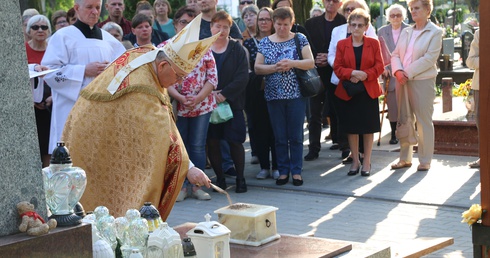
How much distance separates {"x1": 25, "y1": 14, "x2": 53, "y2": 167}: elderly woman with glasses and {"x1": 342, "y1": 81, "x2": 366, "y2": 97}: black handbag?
3094mm

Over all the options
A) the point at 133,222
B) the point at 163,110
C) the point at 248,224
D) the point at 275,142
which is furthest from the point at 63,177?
the point at 275,142

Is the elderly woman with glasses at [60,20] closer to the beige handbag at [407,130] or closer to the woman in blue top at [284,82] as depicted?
the woman in blue top at [284,82]

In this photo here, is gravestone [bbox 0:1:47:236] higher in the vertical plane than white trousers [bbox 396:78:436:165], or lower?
higher

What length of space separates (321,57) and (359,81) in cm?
102

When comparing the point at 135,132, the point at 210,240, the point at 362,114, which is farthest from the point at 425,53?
the point at 210,240

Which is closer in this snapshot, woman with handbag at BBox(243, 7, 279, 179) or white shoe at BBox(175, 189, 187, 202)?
white shoe at BBox(175, 189, 187, 202)

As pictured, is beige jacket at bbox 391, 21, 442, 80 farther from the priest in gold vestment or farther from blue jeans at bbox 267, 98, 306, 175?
the priest in gold vestment

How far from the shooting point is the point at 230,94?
9430 millimetres

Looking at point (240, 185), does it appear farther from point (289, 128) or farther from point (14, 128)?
point (14, 128)

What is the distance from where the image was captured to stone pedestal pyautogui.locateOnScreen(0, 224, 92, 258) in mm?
3508

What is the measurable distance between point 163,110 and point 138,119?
168mm

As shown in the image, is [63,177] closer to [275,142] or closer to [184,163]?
[184,163]

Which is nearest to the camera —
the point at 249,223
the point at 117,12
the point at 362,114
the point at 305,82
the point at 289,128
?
the point at 249,223

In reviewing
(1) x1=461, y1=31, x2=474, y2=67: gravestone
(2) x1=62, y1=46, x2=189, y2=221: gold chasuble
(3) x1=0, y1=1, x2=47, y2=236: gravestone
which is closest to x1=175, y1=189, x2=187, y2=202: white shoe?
(2) x1=62, y1=46, x2=189, y2=221: gold chasuble
